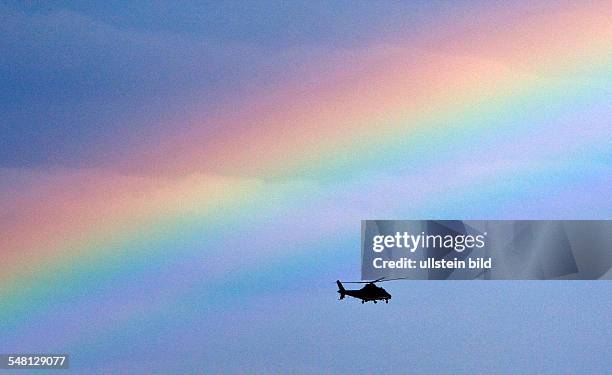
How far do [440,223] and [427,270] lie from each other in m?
3.02

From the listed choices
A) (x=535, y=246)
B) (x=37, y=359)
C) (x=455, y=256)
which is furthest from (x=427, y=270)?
(x=37, y=359)

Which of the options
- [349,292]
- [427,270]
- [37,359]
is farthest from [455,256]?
[37,359]

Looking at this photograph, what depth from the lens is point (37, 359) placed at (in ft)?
237

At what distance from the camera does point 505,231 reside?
75.0 m

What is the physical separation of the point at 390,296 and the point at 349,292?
9.64 feet

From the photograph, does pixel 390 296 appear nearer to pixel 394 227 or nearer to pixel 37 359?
pixel 394 227

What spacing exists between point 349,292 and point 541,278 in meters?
11.9

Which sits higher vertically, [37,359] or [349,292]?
[349,292]

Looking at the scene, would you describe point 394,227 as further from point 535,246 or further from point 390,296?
point 535,246

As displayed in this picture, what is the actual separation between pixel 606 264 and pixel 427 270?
11.3 metres

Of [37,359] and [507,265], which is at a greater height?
[507,265]

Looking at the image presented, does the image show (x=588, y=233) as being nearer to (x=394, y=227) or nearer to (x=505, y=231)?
(x=505, y=231)

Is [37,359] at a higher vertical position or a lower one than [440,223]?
lower

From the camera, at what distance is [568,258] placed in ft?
247
